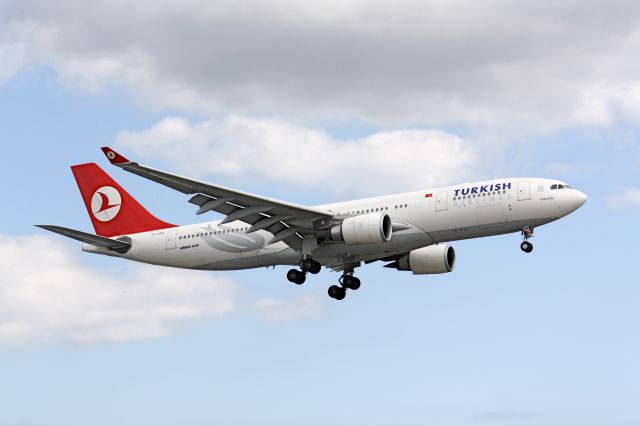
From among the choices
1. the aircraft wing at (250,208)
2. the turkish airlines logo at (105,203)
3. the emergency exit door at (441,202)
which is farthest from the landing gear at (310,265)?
the turkish airlines logo at (105,203)

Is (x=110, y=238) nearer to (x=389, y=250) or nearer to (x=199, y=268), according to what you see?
(x=199, y=268)

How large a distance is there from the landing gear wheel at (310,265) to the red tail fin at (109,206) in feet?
27.2

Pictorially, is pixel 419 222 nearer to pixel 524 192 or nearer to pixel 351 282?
pixel 524 192

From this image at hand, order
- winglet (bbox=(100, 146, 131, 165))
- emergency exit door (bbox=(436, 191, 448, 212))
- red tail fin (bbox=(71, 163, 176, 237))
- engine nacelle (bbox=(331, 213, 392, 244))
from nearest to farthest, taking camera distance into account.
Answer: winglet (bbox=(100, 146, 131, 165)) → engine nacelle (bbox=(331, 213, 392, 244)) → emergency exit door (bbox=(436, 191, 448, 212)) → red tail fin (bbox=(71, 163, 176, 237))

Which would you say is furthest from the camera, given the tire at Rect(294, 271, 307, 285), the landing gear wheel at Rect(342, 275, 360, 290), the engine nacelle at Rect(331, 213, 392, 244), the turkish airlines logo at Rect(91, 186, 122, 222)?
the turkish airlines logo at Rect(91, 186, 122, 222)

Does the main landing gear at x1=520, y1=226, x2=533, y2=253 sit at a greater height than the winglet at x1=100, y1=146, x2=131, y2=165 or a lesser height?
lesser

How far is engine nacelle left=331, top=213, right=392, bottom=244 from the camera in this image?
45125 millimetres

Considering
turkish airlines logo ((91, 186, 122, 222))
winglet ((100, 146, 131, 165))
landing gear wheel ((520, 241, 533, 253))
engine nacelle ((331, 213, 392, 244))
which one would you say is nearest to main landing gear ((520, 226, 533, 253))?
landing gear wheel ((520, 241, 533, 253))

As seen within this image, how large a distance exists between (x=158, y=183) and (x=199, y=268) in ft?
27.8

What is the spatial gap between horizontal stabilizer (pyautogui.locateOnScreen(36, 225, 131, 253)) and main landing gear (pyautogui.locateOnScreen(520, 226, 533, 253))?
20.1 meters

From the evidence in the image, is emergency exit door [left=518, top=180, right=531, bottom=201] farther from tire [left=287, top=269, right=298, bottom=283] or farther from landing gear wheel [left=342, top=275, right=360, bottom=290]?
tire [left=287, top=269, right=298, bottom=283]

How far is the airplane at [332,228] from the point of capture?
44.8 m

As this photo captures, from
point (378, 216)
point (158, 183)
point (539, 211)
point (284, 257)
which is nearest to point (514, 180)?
point (539, 211)

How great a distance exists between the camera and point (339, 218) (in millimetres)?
47031
